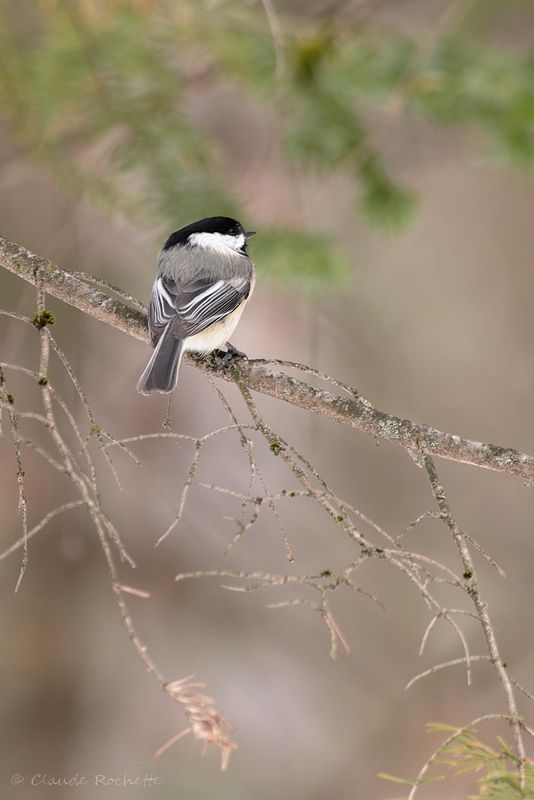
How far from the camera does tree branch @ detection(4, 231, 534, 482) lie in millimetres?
1547

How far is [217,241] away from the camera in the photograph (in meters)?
2.65

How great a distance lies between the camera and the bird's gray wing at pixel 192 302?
2.16 m

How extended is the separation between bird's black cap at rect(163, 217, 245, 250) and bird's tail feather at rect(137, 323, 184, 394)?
0.42 metres

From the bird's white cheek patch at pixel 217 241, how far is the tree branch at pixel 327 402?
0.84 metres

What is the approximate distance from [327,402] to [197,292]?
0.93 m

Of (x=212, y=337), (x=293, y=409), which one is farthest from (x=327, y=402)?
(x=293, y=409)

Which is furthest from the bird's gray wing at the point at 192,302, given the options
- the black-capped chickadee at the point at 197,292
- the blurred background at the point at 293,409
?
the blurred background at the point at 293,409

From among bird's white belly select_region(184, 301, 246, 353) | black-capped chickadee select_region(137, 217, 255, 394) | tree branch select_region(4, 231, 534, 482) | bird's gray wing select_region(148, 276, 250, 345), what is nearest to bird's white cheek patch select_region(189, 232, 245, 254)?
black-capped chickadee select_region(137, 217, 255, 394)

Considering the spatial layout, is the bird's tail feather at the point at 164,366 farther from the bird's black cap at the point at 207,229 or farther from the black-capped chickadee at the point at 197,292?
the bird's black cap at the point at 207,229

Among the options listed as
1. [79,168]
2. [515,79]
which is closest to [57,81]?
[79,168]

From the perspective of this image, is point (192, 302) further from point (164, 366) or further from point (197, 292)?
point (164, 366)

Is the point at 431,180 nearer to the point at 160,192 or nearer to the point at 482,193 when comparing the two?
the point at 482,193

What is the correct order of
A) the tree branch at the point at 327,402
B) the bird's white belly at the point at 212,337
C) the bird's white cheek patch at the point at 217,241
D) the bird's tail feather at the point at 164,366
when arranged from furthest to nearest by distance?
the bird's white cheek patch at the point at 217,241, the bird's white belly at the point at 212,337, the bird's tail feather at the point at 164,366, the tree branch at the point at 327,402

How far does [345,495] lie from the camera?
411cm
